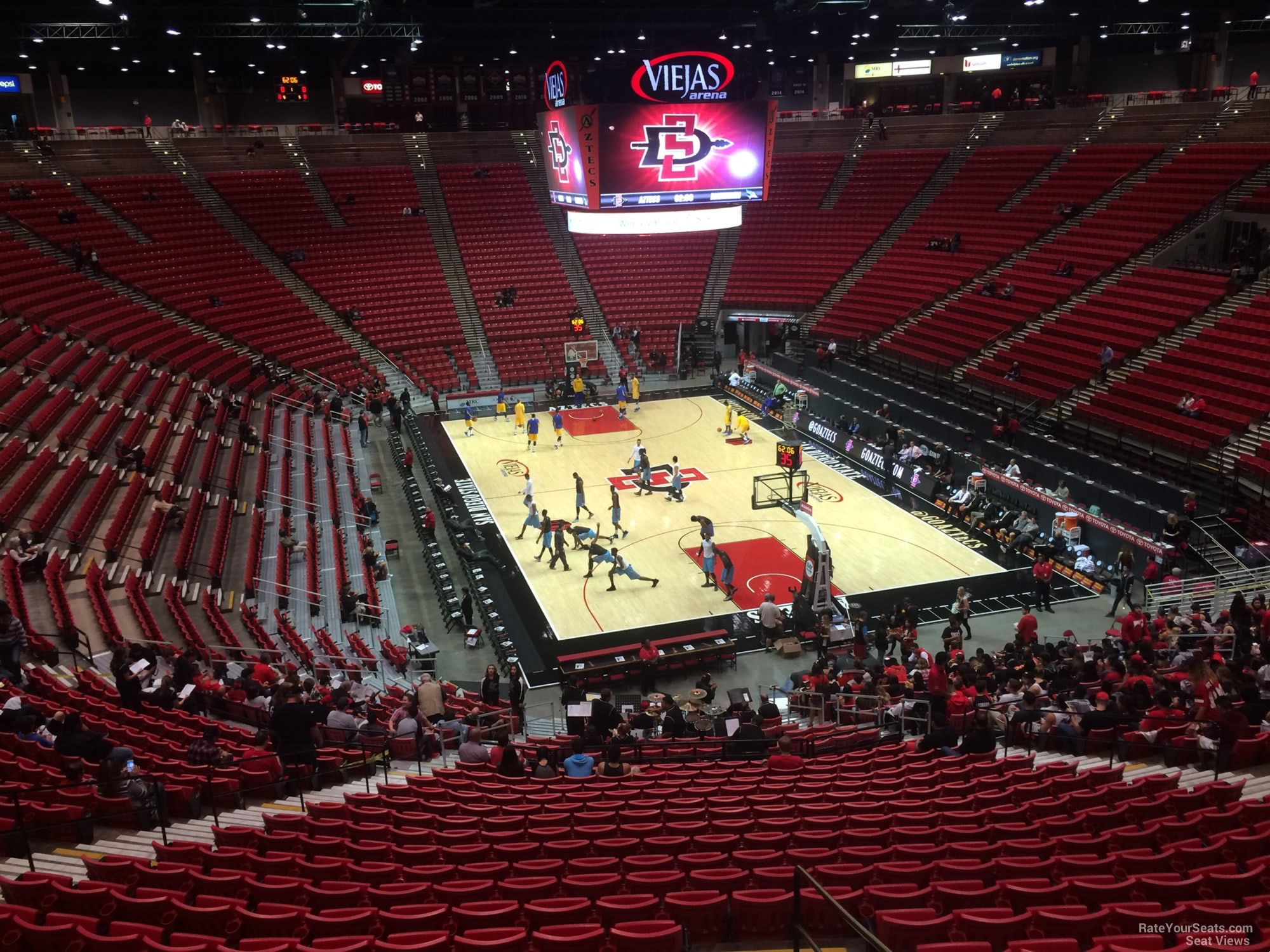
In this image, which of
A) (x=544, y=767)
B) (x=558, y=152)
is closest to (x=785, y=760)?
(x=544, y=767)

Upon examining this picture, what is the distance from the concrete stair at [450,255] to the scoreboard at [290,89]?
246 inches

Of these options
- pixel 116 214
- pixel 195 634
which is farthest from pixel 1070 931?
pixel 116 214

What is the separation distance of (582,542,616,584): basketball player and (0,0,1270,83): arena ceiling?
18598 millimetres

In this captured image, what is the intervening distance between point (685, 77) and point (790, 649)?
52.5 ft

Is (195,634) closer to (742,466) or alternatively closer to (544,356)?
(742,466)

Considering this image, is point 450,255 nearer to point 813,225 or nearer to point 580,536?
point 813,225

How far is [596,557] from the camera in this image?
21.5 metres

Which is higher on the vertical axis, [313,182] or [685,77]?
[685,77]

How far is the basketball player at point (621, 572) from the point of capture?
2069 centimetres

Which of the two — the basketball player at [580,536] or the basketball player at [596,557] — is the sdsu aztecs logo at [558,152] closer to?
the basketball player at [580,536]

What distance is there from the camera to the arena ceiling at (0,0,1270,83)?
30.9 metres

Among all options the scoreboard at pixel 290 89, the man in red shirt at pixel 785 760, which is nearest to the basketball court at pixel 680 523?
the man in red shirt at pixel 785 760

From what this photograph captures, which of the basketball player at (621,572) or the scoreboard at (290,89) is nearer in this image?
the basketball player at (621,572)

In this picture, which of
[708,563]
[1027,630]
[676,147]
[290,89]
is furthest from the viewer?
[290,89]
